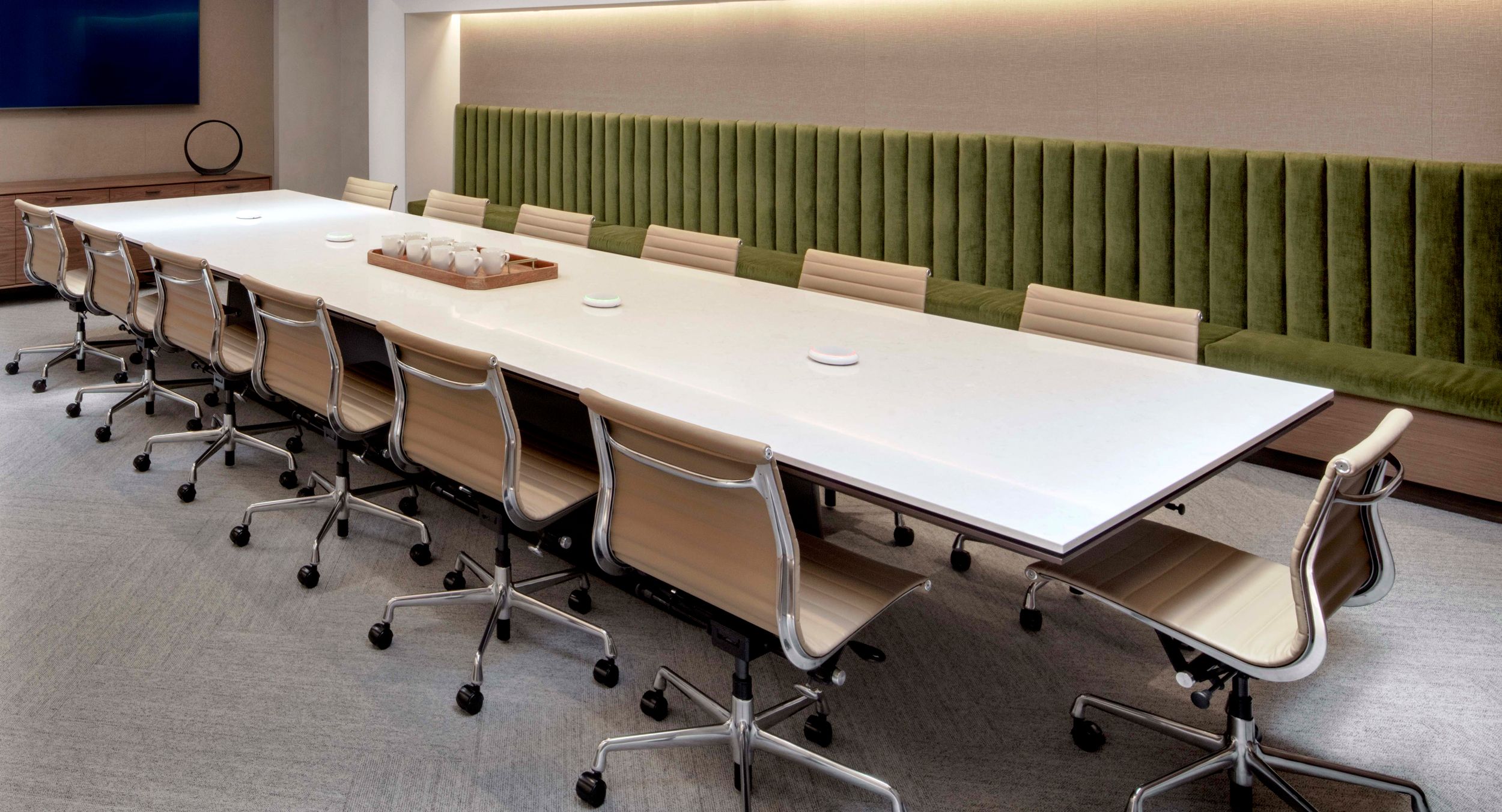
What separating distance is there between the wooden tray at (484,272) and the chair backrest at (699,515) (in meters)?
1.80

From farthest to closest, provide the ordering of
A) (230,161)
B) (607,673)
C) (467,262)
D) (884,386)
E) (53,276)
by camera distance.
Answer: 1. (230,161)
2. (53,276)
3. (467,262)
4. (607,673)
5. (884,386)

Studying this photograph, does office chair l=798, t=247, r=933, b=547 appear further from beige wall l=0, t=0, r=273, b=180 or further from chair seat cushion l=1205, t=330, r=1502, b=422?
beige wall l=0, t=0, r=273, b=180

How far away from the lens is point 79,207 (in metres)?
6.14

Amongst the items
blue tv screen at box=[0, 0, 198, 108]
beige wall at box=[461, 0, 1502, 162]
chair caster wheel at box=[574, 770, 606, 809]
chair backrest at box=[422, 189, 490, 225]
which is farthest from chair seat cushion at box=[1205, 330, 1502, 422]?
blue tv screen at box=[0, 0, 198, 108]

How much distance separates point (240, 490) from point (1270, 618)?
11.9 ft

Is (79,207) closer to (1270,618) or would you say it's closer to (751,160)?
(751,160)

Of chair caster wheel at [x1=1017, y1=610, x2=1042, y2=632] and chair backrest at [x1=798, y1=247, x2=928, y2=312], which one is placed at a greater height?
chair backrest at [x1=798, y1=247, x2=928, y2=312]

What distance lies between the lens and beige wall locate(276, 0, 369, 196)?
9328mm

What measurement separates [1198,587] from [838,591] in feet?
2.52

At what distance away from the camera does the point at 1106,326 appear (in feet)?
12.0

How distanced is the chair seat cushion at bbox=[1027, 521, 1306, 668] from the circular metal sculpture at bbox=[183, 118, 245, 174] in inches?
305

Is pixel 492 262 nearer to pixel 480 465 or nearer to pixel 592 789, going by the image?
pixel 480 465

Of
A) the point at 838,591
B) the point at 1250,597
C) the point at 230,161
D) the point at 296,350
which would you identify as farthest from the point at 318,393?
the point at 230,161

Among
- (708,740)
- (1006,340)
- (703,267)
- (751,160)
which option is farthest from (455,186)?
(708,740)
